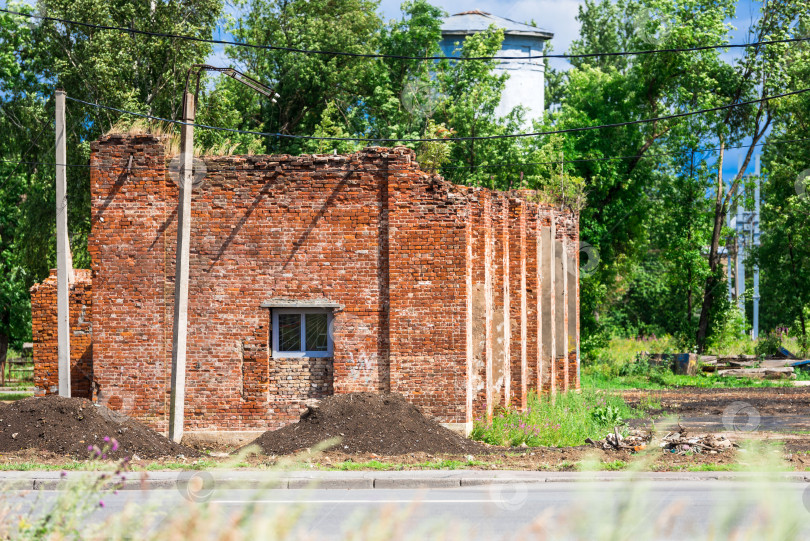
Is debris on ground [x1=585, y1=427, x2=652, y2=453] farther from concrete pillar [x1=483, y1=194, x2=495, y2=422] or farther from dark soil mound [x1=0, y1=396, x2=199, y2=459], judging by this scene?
dark soil mound [x1=0, y1=396, x2=199, y2=459]

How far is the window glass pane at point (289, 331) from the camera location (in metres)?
17.4

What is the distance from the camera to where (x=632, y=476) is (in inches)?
127

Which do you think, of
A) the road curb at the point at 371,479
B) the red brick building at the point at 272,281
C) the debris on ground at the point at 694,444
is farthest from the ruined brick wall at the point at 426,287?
the road curb at the point at 371,479

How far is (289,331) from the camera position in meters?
17.4

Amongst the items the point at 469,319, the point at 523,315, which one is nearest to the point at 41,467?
the point at 469,319

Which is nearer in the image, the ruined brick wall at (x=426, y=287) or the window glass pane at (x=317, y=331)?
the ruined brick wall at (x=426, y=287)

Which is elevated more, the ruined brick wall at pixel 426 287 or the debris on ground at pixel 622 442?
the ruined brick wall at pixel 426 287

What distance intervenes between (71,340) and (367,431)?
7028 mm

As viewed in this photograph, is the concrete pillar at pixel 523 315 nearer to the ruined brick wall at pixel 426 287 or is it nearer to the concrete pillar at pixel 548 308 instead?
the concrete pillar at pixel 548 308

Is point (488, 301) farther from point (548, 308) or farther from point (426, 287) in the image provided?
point (548, 308)

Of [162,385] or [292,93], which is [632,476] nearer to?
[162,385]

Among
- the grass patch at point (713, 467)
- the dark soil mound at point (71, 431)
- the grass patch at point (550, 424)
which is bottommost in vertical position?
the grass patch at point (550, 424)

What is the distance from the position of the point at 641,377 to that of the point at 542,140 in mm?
10711

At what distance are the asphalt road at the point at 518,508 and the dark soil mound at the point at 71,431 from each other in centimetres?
280
